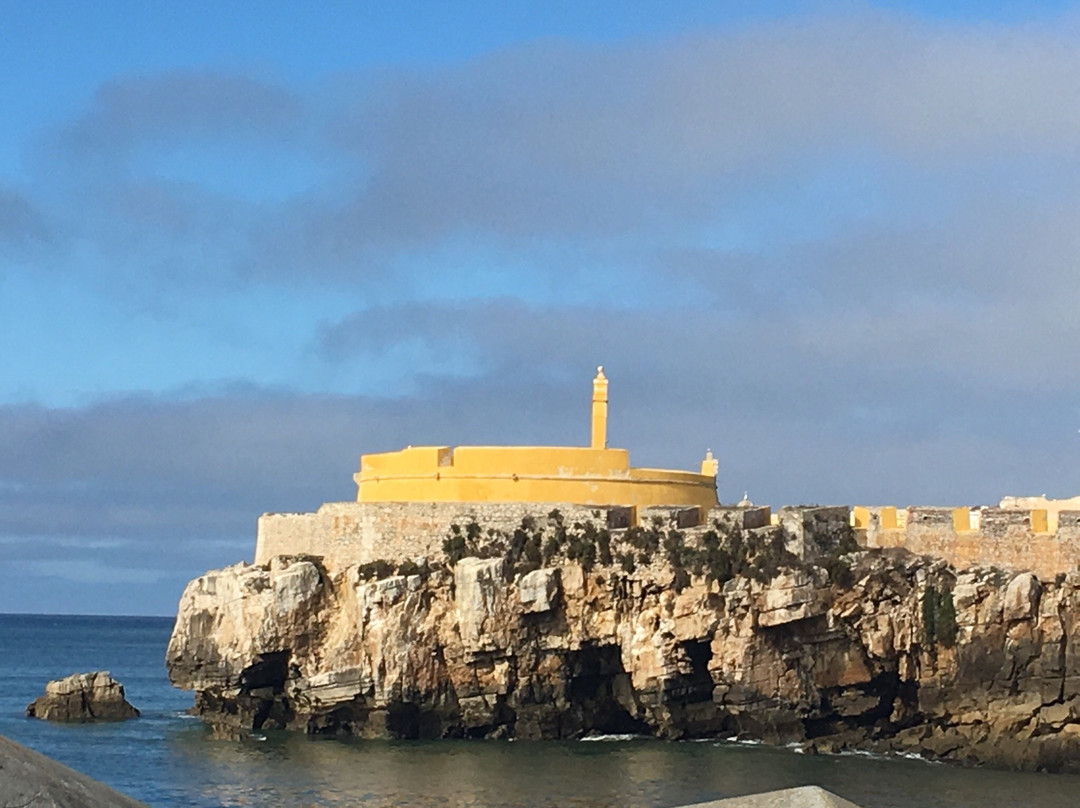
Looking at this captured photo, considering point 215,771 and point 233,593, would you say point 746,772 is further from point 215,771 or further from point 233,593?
point 233,593

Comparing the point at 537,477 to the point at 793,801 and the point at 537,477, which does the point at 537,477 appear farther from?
the point at 793,801

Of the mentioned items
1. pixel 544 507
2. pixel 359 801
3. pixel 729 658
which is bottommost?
pixel 359 801

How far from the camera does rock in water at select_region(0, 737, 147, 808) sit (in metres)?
5.58

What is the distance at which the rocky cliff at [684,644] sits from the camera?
34031mm

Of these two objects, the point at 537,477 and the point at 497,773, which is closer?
the point at 497,773

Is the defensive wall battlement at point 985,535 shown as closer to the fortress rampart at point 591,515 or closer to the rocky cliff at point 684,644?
the fortress rampart at point 591,515

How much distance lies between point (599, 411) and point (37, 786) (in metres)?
35.9

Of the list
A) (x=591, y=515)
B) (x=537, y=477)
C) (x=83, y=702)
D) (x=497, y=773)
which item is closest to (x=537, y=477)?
(x=537, y=477)

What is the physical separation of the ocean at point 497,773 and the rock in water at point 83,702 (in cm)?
323

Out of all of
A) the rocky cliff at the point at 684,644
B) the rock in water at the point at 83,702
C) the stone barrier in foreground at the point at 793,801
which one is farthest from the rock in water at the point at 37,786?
the rock in water at the point at 83,702

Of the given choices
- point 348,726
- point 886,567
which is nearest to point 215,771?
point 348,726

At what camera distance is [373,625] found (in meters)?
36.3

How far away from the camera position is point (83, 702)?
43344 mm

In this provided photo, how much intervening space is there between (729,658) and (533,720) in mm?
4483
